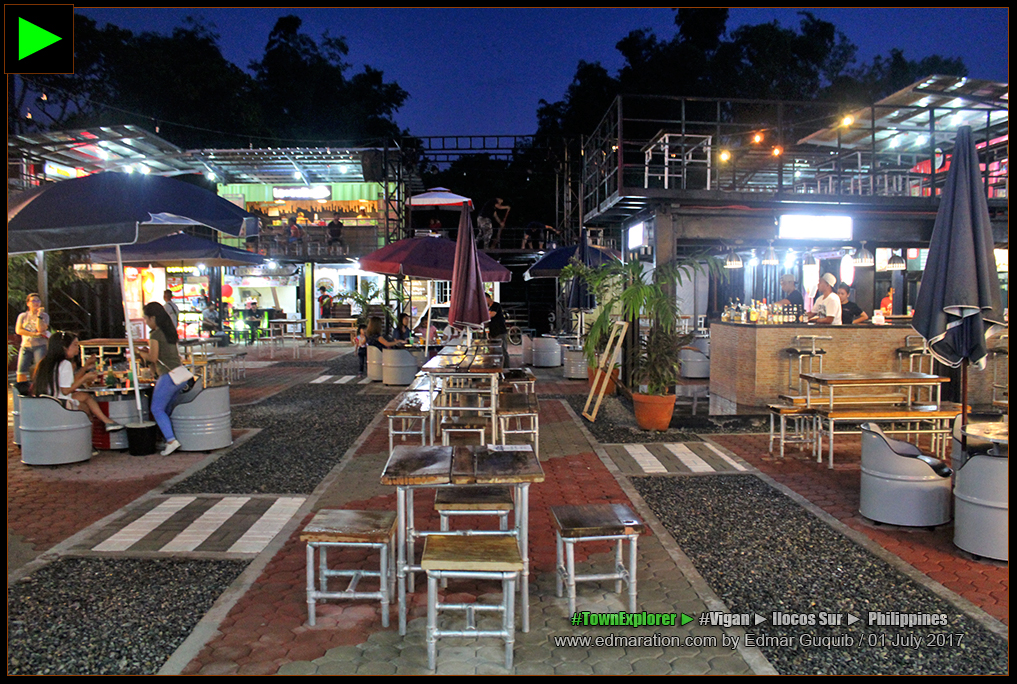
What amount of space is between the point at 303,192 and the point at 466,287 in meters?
22.3

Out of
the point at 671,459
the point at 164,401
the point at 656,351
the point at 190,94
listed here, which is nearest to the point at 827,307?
the point at 656,351

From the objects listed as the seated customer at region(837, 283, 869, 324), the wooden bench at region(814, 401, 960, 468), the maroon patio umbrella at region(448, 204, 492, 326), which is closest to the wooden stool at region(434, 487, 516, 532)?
the maroon patio umbrella at region(448, 204, 492, 326)

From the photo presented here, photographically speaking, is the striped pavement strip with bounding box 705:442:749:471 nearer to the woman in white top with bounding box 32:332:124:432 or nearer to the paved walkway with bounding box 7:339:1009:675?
the paved walkway with bounding box 7:339:1009:675

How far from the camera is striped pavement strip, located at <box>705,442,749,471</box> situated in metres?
7.16

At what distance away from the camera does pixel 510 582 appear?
3266 mm

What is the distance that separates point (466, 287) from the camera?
8.34m

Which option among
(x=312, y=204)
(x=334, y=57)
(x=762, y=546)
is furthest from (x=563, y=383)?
(x=334, y=57)

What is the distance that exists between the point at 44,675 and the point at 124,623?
488mm

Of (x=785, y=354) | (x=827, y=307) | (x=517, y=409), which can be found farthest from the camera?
(x=827, y=307)

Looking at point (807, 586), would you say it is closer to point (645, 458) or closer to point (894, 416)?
point (645, 458)

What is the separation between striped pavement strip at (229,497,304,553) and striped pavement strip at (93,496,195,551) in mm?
785

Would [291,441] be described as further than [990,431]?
Yes

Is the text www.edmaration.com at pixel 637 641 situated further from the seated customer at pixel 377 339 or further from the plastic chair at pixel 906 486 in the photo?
the seated customer at pixel 377 339

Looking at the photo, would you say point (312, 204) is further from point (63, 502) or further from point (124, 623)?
point (124, 623)
